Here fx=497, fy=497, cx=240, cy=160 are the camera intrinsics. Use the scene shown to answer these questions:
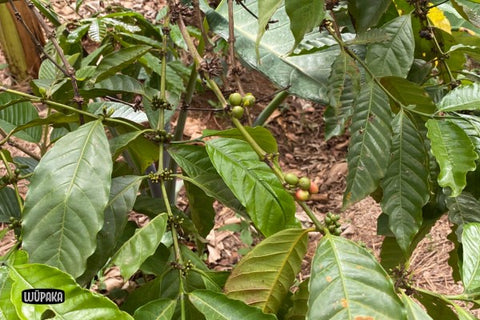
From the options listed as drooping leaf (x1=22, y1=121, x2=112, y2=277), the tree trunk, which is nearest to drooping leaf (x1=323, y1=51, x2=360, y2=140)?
drooping leaf (x1=22, y1=121, x2=112, y2=277)

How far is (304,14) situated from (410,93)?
315 mm

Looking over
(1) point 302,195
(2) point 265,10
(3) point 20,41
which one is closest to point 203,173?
(1) point 302,195

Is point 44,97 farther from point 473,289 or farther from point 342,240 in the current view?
point 473,289

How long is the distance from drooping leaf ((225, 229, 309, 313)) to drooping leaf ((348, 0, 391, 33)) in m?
0.38

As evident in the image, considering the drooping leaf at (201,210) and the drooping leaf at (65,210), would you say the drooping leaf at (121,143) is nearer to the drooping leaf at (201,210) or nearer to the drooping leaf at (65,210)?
the drooping leaf at (65,210)

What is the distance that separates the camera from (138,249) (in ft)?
2.10

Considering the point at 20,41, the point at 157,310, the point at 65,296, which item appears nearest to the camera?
the point at 65,296

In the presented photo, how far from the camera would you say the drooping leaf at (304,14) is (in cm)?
58

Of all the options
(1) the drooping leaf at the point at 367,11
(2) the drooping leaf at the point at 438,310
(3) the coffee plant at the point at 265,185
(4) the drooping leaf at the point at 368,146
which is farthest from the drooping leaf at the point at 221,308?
(1) the drooping leaf at the point at 367,11

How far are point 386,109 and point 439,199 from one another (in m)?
0.24

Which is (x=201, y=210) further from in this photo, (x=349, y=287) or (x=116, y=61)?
(x=349, y=287)

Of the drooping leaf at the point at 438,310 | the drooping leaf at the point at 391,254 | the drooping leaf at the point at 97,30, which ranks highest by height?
the drooping leaf at the point at 97,30

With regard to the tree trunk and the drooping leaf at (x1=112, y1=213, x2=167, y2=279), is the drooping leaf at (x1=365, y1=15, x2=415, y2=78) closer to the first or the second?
the drooping leaf at (x1=112, y1=213, x2=167, y2=279)

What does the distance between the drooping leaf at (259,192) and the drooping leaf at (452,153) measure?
0.20 meters
